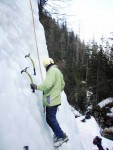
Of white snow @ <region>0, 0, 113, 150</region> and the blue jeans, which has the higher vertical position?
white snow @ <region>0, 0, 113, 150</region>

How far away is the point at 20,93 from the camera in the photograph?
19.6ft

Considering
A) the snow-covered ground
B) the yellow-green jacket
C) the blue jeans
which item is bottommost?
the snow-covered ground

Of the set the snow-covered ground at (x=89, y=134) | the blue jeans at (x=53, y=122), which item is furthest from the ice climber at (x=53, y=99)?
the snow-covered ground at (x=89, y=134)

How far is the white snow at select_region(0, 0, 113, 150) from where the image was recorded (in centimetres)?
508

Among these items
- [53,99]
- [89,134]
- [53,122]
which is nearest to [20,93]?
[53,99]

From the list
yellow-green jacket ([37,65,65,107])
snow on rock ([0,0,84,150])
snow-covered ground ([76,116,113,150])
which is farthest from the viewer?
snow-covered ground ([76,116,113,150])

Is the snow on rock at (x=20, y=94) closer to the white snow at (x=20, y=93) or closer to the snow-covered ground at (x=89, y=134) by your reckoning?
the white snow at (x=20, y=93)

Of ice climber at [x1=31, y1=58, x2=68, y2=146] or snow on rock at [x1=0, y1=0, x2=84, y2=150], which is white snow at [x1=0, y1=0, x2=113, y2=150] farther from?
ice climber at [x1=31, y1=58, x2=68, y2=146]

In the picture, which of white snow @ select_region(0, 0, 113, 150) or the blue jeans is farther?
the blue jeans

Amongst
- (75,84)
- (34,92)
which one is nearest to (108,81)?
(75,84)

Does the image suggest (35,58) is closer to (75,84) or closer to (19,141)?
(19,141)

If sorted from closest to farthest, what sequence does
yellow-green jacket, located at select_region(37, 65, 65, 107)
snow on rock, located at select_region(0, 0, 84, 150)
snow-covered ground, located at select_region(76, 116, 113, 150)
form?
→ 1. snow on rock, located at select_region(0, 0, 84, 150)
2. yellow-green jacket, located at select_region(37, 65, 65, 107)
3. snow-covered ground, located at select_region(76, 116, 113, 150)

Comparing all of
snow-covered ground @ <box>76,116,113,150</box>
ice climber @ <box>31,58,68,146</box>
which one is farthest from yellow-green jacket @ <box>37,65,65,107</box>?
snow-covered ground @ <box>76,116,113,150</box>

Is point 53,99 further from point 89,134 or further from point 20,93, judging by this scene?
point 89,134
